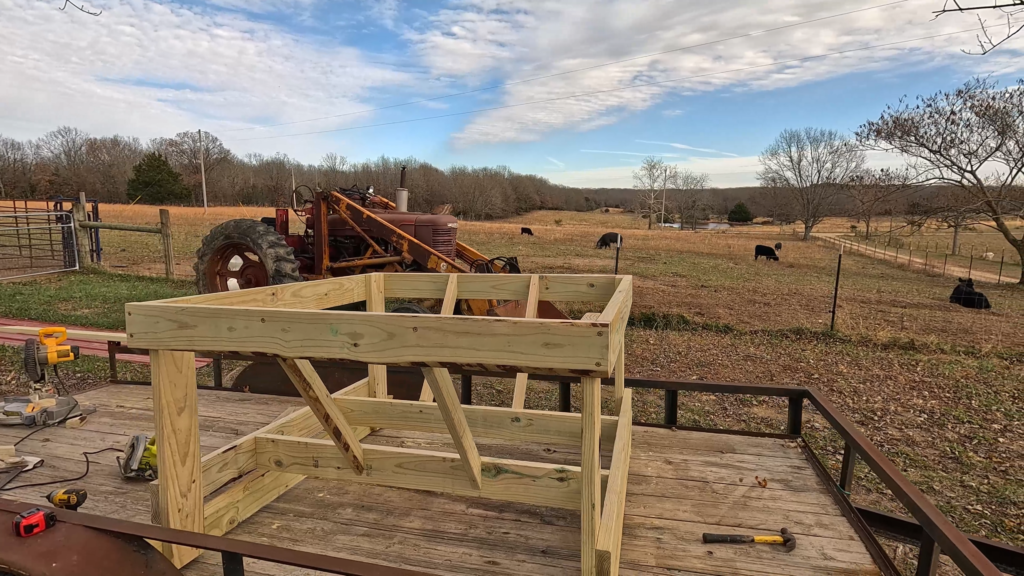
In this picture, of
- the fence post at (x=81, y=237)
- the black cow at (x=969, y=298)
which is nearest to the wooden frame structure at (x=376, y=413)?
the black cow at (x=969, y=298)

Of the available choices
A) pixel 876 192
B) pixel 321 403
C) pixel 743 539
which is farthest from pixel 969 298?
pixel 321 403

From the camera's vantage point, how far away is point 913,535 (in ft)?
10.2

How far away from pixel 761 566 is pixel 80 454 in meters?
3.62

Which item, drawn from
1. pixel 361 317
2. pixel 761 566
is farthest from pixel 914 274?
pixel 361 317

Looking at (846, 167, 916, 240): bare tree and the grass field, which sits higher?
(846, 167, 916, 240): bare tree

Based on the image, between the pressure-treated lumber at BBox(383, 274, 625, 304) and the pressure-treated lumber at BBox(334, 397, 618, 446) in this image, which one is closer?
the pressure-treated lumber at BBox(334, 397, 618, 446)

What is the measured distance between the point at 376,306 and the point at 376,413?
0.80 meters

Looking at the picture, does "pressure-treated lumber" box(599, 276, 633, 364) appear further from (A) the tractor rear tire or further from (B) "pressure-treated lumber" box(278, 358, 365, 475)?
(A) the tractor rear tire

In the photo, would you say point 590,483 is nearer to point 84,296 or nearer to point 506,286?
point 506,286

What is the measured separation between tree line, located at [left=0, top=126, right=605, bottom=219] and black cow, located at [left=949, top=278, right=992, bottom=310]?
126ft

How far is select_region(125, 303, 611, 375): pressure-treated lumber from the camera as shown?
1.76 meters

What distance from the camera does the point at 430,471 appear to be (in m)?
2.50

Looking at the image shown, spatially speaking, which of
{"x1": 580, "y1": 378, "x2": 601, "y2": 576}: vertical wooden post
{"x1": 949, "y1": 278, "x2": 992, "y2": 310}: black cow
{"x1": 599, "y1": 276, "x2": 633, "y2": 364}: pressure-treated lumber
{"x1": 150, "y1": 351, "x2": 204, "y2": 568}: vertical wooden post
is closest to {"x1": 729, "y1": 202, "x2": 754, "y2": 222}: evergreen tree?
{"x1": 949, "y1": 278, "x2": 992, "y2": 310}: black cow

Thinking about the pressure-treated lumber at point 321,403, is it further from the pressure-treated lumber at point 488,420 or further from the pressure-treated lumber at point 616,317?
the pressure-treated lumber at point 616,317
